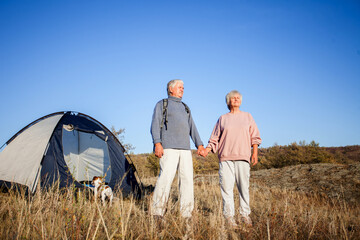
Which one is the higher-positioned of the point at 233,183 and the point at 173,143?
the point at 173,143

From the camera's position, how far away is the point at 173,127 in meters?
3.43

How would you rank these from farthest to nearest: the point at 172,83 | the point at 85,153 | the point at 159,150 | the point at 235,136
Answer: the point at 85,153
the point at 172,83
the point at 235,136
the point at 159,150

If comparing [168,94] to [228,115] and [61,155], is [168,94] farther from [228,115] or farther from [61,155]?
[61,155]

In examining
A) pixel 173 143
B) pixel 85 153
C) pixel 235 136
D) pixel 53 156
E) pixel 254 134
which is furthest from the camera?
pixel 85 153

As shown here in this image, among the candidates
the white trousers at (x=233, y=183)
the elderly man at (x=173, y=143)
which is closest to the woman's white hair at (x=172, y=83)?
the elderly man at (x=173, y=143)

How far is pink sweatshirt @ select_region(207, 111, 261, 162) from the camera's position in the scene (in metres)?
3.32

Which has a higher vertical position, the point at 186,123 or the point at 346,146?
the point at 186,123

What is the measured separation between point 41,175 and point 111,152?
170 cm

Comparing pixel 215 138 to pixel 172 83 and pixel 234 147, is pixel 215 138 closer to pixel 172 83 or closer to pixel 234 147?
pixel 234 147

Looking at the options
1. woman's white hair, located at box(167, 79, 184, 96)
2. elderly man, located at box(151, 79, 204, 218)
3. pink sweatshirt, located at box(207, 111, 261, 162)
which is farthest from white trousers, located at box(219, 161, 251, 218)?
woman's white hair, located at box(167, 79, 184, 96)

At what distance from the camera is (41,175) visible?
4875mm

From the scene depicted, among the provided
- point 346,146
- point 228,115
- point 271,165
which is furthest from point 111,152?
point 346,146

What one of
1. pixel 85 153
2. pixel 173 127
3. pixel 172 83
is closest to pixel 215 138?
pixel 173 127

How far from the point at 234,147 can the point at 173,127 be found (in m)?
0.88
